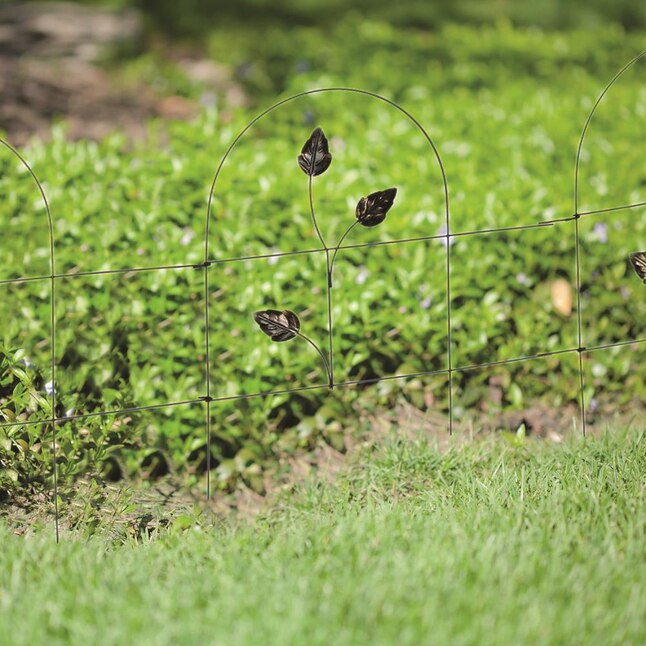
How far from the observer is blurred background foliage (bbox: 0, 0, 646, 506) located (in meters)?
3.19

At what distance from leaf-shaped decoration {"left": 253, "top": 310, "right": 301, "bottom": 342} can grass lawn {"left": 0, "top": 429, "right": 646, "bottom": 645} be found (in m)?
0.49

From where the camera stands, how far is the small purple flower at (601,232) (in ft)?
12.8

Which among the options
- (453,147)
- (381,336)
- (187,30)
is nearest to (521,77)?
(453,147)

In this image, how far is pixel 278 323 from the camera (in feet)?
8.95

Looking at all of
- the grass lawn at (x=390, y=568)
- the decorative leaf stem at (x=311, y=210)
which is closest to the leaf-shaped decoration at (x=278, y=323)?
the decorative leaf stem at (x=311, y=210)

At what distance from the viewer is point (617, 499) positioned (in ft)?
8.34

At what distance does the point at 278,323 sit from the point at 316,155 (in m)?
0.49

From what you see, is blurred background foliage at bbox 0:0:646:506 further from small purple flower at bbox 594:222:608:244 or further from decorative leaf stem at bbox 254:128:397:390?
decorative leaf stem at bbox 254:128:397:390

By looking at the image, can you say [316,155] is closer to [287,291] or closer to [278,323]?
[278,323]

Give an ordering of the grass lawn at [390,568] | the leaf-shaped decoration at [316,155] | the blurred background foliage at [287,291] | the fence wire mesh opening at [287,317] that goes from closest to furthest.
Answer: the grass lawn at [390,568] < the leaf-shaped decoration at [316,155] < the fence wire mesh opening at [287,317] < the blurred background foliage at [287,291]

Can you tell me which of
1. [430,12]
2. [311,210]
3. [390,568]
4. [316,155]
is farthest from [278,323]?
[430,12]

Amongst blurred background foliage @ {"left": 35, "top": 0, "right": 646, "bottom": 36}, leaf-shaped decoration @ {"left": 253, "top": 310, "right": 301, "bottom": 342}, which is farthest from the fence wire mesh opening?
blurred background foliage @ {"left": 35, "top": 0, "right": 646, "bottom": 36}

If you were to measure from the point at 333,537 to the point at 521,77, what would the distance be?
5.42m

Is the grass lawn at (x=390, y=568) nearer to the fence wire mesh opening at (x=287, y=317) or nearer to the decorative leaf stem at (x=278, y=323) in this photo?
the fence wire mesh opening at (x=287, y=317)
